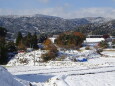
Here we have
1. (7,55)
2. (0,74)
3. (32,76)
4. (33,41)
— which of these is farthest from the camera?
(33,41)

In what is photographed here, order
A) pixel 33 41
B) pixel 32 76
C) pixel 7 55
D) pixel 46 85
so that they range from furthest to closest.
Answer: pixel 33 41
pixel 7 55
pixel 32 76
pixel 46 85

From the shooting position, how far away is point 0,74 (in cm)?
1455

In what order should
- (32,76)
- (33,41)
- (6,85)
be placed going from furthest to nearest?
1. (33,41)
2. (32,76)
3. (6,85)

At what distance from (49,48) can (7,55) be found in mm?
7713

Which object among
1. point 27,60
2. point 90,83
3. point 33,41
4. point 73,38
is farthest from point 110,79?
point 73,38

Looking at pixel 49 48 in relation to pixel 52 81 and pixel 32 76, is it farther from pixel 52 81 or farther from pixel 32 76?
pixel 52 81

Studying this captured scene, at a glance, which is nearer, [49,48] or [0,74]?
[0,74]

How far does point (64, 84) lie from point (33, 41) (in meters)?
43.2

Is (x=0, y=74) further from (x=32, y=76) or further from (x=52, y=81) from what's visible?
(x=32, y=76)

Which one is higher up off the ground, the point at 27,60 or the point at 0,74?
the point at 0,74

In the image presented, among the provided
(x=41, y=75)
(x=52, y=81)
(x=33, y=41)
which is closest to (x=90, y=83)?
(x=52, y=81)

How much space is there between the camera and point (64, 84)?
59.6ft

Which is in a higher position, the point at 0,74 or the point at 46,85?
the point at 0,74

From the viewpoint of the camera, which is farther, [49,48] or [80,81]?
[49,48]
